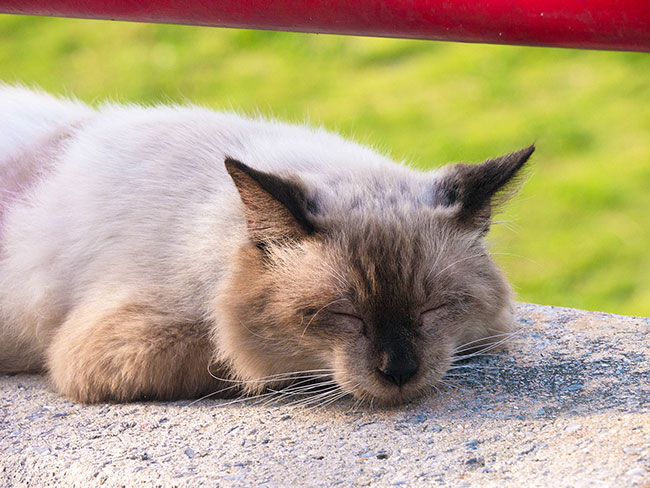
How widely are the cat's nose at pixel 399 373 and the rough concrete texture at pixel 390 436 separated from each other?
0.32 feet

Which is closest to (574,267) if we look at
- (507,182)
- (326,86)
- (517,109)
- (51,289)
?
(517,109)

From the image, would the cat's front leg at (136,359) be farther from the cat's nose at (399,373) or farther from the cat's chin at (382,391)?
the cat's nose at (399,373)

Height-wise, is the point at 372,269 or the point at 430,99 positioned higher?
the point at 430,99

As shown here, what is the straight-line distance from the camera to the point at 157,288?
2.86 metres

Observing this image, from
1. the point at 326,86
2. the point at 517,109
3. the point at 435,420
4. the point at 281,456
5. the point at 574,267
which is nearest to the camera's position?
the point at 281,456

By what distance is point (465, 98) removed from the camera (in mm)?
7141

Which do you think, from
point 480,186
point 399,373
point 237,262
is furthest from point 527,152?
point 237,262

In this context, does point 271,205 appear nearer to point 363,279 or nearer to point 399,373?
point 363,279

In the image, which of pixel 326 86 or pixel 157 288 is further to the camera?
pixel 326 86

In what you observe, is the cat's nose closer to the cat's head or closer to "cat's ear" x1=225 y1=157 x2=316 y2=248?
the cat's head

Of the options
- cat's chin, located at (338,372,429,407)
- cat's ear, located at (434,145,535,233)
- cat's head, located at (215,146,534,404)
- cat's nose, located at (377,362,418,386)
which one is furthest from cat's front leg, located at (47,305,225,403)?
cat's ear, located at (434,145,535,233)

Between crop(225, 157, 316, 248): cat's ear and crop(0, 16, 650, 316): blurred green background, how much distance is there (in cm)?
296

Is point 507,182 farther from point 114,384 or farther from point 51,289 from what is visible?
point 51,289

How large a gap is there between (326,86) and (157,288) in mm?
4851
